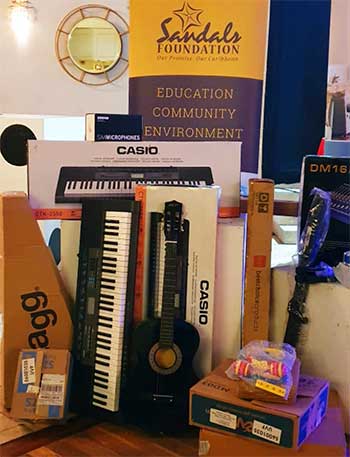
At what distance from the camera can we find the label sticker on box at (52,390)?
2293mm

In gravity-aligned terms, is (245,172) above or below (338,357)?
above

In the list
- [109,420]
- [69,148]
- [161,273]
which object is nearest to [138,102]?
[69,148]

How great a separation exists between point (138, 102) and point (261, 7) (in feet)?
2.27

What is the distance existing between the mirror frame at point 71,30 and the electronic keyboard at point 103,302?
3849mm

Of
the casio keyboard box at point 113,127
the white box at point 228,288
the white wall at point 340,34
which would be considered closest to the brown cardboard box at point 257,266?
the white box at point 228,288

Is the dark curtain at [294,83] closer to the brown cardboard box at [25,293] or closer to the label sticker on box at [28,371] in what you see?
the brown cardboard box at [25,293]

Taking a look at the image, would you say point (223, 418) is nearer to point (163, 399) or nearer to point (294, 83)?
point (163, 399)

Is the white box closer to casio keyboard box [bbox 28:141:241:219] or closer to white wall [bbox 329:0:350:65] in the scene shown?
casio keyboard box [bbox 28:141:241:219]

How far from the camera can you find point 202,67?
9.16 feet

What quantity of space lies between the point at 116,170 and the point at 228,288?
66cm

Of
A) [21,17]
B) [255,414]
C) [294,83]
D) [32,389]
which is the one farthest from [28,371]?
[21,17]

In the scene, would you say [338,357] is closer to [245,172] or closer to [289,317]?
[289,317]

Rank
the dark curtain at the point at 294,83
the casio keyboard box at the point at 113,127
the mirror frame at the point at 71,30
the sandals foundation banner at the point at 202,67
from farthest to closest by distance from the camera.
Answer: the mirror frame at the point at 71,30 < the dark curtain at the point at 294,83 < the sandals foundation banner at the point at 202,67 < the casio keyboard box at the point at 113,127

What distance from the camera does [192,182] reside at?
253 cm
